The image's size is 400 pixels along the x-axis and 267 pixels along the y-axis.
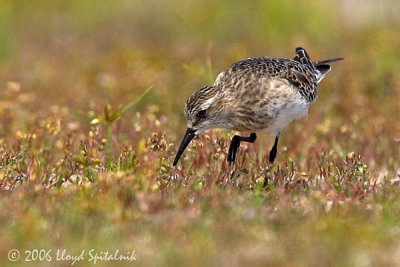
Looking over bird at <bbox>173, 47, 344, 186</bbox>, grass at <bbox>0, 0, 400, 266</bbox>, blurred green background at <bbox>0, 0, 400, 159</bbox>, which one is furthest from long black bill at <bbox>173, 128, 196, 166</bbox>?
blurred green background at <bbox>0, 0, 400, 159</bbox>

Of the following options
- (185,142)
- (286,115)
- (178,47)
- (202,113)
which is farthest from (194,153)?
(178,47)

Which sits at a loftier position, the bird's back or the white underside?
the bird's back

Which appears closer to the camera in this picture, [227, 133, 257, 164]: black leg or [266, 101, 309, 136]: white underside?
[227, 133, 257, 164]: black leg

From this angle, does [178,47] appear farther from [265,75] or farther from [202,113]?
[202,113]

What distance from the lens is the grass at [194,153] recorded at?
4.82 metres

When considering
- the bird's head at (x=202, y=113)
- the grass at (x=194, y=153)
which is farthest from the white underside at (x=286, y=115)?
the bird's head at (x=202, y=113)

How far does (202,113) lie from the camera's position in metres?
6.89

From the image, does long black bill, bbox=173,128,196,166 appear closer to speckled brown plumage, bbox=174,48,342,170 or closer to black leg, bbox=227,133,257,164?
speckled brown plumage, bbox=174,48,342,170

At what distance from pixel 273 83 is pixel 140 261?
10.3ft

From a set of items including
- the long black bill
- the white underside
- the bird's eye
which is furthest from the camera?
the white underside

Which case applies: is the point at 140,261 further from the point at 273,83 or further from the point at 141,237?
the point at 273,83

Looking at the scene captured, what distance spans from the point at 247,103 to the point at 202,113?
477 mm

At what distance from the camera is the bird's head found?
687cm

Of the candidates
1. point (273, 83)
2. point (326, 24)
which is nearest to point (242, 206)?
point (273, 83)
